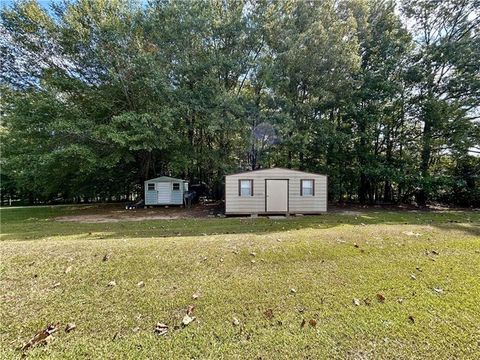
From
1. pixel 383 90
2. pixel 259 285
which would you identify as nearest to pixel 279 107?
pixel 383 90

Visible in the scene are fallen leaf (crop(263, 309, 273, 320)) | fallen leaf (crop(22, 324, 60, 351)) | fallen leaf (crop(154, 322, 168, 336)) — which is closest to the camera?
fallen leaf (crop(22, 324, 60, 351))

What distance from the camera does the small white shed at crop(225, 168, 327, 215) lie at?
11.5m

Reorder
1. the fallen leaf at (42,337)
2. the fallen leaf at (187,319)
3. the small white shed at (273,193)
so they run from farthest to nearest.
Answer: the small white shed at (273,193)
the fallen leaf at (187,319)
the fallen leaf at (42,337)

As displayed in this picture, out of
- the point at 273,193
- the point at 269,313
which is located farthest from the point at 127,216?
the point at 269,313

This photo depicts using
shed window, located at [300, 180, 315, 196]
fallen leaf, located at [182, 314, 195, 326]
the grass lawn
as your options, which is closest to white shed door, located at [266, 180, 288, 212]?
shed window, located at [300, 180, 315, 196]

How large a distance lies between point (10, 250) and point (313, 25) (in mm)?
16331

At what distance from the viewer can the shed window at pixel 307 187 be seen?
11.7m

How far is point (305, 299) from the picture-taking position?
3.19 meters

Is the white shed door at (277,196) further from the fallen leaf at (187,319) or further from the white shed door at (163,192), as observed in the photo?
the fallen leaf at (187,319)

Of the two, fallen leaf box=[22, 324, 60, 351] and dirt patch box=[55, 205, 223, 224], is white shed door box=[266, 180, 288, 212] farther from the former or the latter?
fallen leaf box=[22, 324, 60, 351]

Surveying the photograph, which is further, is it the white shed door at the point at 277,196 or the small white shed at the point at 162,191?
the small white shed at the point at 162,191

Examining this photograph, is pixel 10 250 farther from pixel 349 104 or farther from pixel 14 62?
pixel 349 104

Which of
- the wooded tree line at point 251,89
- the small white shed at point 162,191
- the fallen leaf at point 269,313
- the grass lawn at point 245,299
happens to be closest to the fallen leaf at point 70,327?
the grass lawn at point 245,299

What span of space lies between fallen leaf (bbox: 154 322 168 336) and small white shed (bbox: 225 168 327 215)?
28.4ft
